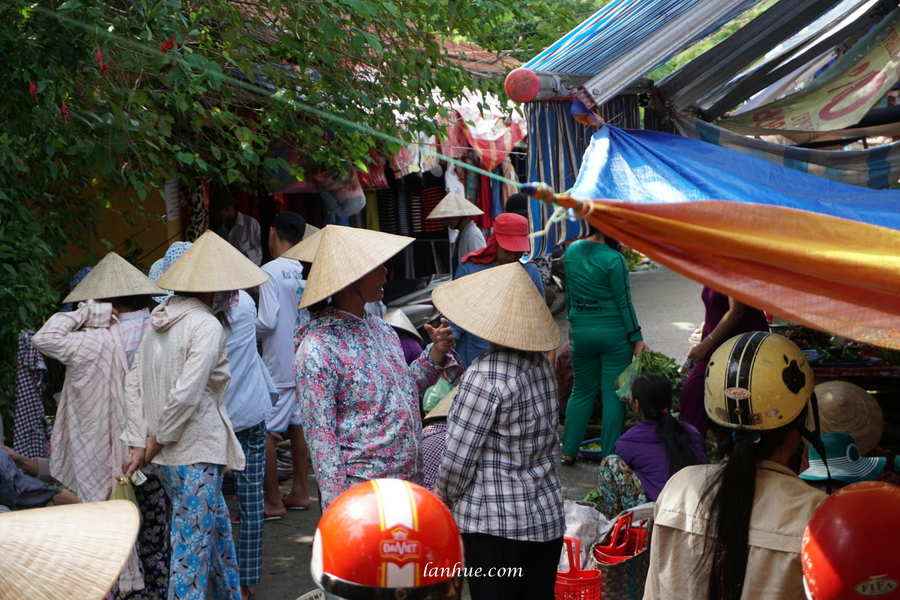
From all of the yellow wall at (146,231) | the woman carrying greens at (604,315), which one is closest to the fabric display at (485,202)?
the yellow wall at (146,231)

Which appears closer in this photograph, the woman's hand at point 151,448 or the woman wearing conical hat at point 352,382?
the woman wearing conical hat at point 352,382

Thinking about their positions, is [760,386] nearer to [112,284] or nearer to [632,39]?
[632,39]

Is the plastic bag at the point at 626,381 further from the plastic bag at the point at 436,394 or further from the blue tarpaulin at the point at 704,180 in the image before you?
the blue tarpaulin at the point at 704,180

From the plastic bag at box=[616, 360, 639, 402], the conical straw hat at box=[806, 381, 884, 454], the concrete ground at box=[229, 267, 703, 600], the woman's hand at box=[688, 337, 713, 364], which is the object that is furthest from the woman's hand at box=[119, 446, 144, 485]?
the conical straw hat at box=[806, 381, 884, 454]

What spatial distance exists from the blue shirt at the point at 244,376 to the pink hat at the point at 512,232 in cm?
180

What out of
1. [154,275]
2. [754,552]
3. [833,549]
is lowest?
[754,552]

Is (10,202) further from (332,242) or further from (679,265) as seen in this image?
(679,265)

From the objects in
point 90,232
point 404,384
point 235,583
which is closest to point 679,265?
point 404,384

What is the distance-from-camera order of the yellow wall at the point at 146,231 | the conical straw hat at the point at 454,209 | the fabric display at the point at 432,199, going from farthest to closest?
the fabric display at the point at 432,199
the yellow wall at the point at 146,231
the conical straw hat at the point at 454,209

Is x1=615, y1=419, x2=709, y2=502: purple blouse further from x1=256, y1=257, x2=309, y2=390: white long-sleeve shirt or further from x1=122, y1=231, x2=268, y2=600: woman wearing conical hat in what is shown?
x1=256, y1=257, x2=309, y2=390: white long-sleeve shirt

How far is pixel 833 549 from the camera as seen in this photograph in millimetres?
1789

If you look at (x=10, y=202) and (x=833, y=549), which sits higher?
(x=10, y=202)

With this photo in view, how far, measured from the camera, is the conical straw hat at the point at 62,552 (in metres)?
1.51

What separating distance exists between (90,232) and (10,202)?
184 centimetres
